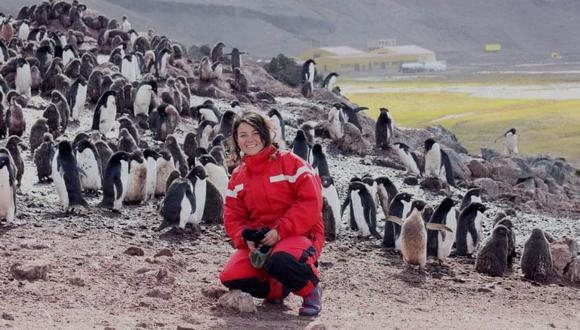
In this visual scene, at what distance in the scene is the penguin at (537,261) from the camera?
8.95 metres

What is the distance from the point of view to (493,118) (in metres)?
34.7

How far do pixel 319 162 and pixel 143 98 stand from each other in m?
4.51

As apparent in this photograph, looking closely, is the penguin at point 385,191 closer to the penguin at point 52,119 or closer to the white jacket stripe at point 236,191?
the penguin at point 52,119

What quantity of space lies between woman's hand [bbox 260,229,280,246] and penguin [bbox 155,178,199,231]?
10.0ft

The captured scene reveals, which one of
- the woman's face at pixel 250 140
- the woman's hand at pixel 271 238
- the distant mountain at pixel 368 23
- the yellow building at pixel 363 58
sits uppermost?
the distant mountain at pixel 368 23

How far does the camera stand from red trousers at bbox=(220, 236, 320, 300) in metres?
5.72

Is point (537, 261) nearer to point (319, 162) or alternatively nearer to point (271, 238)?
point (271, 238)

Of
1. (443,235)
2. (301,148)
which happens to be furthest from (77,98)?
(443,235)

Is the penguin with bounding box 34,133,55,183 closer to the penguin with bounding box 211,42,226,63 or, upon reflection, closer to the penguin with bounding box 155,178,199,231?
the penguin with bounding box 155,178,199,231

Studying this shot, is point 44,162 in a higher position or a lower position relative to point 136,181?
higher

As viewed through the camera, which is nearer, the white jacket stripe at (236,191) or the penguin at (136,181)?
the white jacket stripe at (236,191)

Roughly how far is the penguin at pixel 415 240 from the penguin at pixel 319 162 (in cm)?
365

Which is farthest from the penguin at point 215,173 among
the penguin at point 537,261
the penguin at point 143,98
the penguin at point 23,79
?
the penguin at point 23,79

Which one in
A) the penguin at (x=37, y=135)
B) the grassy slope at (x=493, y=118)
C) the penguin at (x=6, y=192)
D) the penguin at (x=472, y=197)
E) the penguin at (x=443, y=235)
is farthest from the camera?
the grassy slope at (x=493, y=118)
